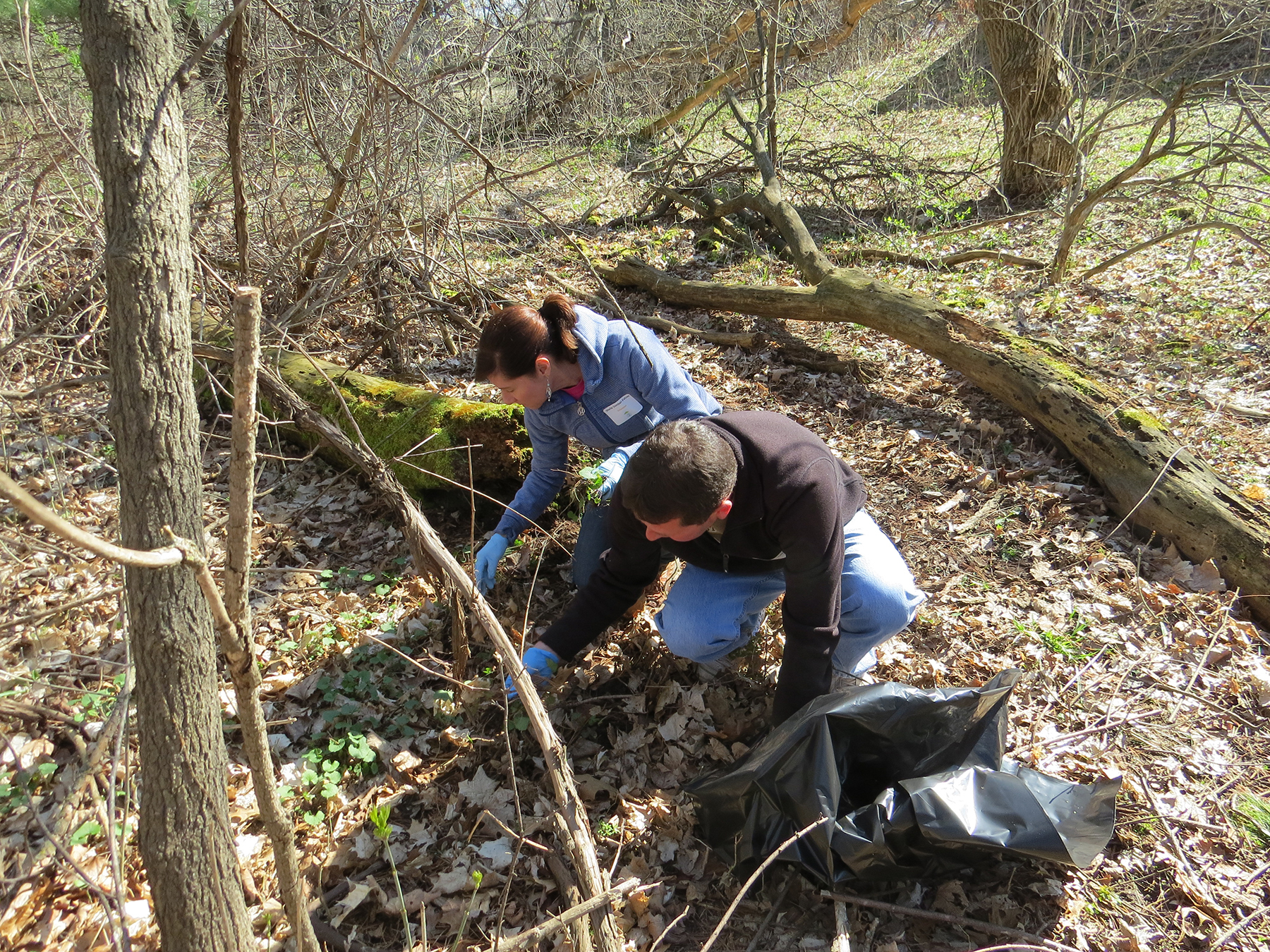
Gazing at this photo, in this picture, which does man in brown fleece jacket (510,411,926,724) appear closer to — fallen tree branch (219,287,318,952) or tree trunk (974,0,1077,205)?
fallen tree branch (219,287,318,952)

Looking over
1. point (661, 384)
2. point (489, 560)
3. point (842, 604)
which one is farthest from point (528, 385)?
point (842, 604)

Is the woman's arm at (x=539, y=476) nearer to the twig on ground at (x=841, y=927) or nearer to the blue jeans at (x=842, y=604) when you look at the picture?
the blue jeans at (x=842, y=604)

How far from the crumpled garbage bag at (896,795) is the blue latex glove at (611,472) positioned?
3.74 feet

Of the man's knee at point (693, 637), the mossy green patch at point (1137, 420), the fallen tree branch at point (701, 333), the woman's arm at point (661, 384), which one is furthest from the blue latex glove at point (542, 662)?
the fallen tree branch at point (701, 333)

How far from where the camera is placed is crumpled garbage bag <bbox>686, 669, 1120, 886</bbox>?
1976mm

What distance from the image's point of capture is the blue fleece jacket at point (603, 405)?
9.85ft

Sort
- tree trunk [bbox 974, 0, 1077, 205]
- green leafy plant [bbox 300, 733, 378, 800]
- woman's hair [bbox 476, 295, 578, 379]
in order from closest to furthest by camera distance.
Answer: green leafy plant [bbox 300, 733, 378, 800], woman's hair [bbox 476, 295, 578, 379], tree trunk [bbox 974, 0, 1077, 205]

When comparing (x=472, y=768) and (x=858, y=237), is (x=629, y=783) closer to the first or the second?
(x=472, y=768)

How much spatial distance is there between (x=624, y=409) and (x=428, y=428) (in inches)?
39.8

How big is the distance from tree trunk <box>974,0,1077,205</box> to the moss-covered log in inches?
227

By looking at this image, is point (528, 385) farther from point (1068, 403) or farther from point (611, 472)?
point (1068, 403)

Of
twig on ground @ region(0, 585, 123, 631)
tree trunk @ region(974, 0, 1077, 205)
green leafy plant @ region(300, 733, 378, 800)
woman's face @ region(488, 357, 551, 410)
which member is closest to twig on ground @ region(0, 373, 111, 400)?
twig on ground @ region(0, 585, 123, 631)

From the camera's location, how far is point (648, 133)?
29.1 ft

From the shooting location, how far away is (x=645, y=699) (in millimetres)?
2818
